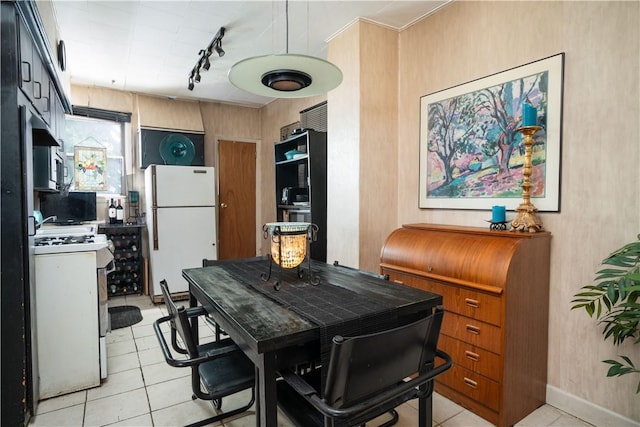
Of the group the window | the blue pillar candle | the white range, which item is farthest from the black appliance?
the blue pillar candle

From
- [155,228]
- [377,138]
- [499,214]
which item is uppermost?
[377,138]

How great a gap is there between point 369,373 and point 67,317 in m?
2.21

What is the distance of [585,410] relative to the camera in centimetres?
197

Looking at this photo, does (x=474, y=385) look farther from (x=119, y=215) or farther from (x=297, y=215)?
(x=119, y=215)

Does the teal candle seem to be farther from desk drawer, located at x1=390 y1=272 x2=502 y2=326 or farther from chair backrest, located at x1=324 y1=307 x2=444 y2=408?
chair backrest, located at x1=324 y1=307 x2=444 y2=408

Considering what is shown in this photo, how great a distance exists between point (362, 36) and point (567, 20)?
57.2 inches

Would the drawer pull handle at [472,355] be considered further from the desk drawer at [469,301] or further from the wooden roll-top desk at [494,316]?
the desk drawer at [469,301]

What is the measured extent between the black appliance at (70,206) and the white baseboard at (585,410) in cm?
483

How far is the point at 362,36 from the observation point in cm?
290

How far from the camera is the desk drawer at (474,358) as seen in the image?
191 cm

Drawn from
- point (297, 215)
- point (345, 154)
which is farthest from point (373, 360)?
point (297, 215)

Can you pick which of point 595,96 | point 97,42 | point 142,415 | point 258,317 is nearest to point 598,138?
point 595,96

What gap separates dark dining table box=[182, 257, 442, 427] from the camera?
3.89 ft

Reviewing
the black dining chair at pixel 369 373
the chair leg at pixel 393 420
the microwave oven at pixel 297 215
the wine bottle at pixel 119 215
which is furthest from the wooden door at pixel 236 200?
the black dining chair at pixel 369 373
